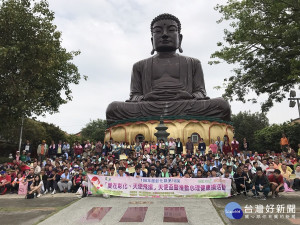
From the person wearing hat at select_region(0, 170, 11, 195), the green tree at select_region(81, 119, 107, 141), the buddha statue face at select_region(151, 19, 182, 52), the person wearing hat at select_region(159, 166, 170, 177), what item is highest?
the buddha statue face at select_region(151, 19, 182, 52)

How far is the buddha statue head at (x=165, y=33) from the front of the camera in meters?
20.7

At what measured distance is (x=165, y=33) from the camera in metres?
20.6

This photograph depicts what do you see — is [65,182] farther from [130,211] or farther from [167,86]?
[167,86]

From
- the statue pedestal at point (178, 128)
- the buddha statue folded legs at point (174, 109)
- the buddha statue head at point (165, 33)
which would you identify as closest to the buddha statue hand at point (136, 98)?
the buddha statue folded legs at point (174, 109)

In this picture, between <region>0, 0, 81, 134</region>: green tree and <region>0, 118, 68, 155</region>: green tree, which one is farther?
<region>0, 118, 68, 155</region>: green tree

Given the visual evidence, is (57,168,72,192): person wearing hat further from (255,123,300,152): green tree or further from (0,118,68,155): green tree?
(0,118,68,155): green tree

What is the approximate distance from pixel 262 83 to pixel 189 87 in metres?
4.53

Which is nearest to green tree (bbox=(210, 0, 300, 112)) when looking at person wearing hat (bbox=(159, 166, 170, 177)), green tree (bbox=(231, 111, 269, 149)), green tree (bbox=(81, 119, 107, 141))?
person wearing hat (bbox=(159, 166, 170, 177))

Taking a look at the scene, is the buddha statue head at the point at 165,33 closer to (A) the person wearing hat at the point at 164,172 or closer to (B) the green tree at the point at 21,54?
(B) the green tree at the point at 21,54

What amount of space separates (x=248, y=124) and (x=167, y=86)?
20077mm

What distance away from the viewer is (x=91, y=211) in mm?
6129

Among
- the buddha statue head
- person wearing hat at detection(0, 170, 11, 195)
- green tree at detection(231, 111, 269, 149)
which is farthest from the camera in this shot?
green tree at detection(231, 111, 269, 149)

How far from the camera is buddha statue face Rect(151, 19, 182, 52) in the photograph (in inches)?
814

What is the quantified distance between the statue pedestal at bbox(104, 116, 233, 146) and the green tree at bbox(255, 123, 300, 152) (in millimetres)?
8763
